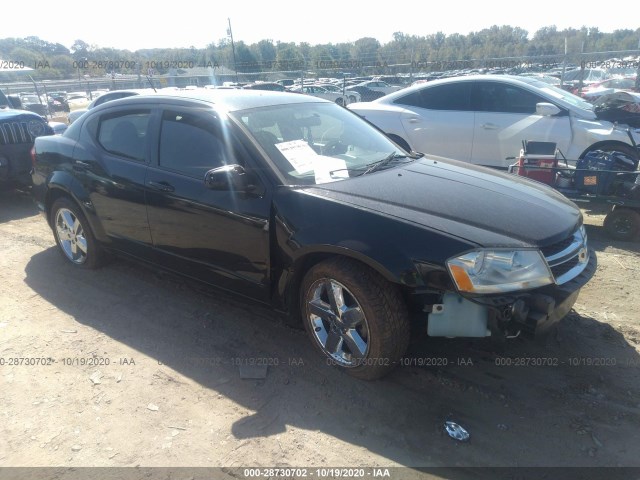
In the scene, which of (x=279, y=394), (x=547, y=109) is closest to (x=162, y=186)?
(x=279, y=394)

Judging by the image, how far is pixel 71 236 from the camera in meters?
4.70

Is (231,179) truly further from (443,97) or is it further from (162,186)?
(443,97)

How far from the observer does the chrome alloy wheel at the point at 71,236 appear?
462 centimetres

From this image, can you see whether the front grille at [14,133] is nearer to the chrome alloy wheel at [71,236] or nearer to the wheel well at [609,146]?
the chrome alloy wheel at [71,236]

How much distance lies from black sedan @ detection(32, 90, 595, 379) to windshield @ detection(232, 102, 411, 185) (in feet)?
0.04

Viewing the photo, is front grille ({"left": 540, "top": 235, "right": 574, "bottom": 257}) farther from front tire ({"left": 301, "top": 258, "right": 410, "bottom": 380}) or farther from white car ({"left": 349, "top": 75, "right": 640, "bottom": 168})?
white car ({"left": 349, "top": 75, "right": 640, "bottom": 168})

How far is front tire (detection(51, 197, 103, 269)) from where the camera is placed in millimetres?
4516

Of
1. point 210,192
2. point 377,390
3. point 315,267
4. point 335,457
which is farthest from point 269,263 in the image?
point 335,457

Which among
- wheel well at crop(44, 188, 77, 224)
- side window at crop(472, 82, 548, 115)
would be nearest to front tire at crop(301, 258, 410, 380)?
wheel well at crop(44, 188, 77, 224)

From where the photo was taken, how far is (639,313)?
12.0 ft

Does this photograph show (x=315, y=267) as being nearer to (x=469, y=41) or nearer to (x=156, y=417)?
(x=156, y=417)

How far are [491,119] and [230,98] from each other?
463cm

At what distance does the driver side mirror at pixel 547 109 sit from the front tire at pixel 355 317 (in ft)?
16.7

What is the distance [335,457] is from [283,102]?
2.68m
